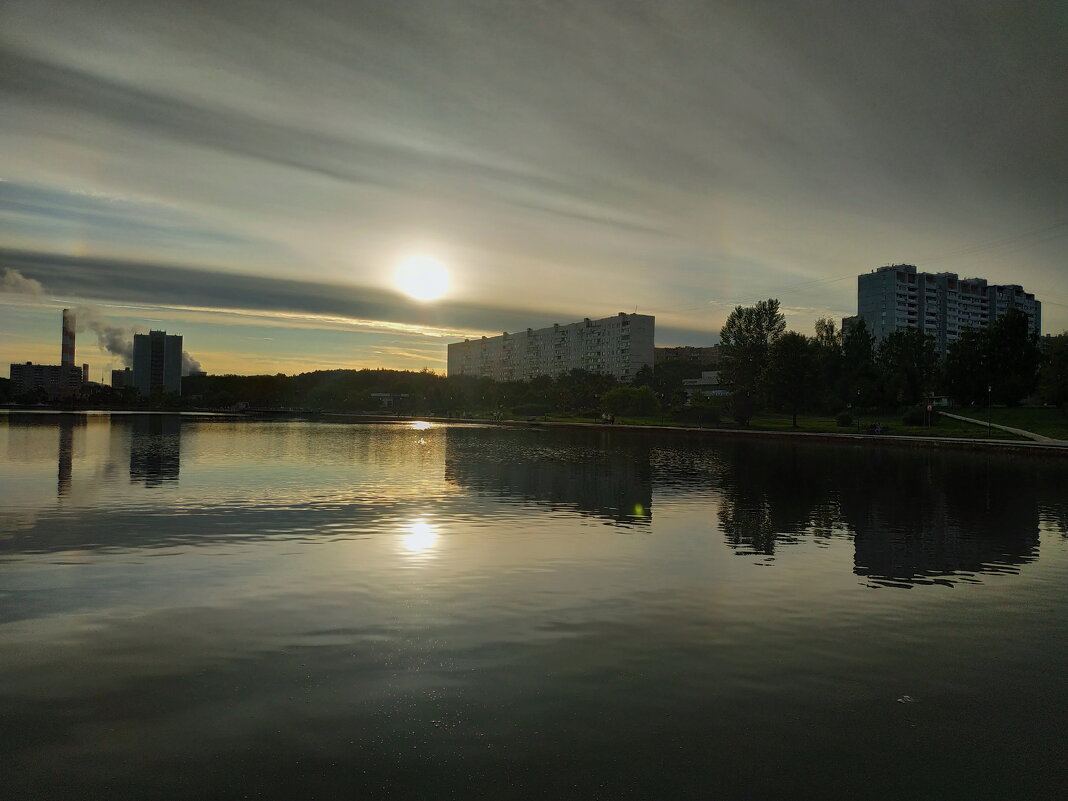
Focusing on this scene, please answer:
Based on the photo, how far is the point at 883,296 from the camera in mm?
199375

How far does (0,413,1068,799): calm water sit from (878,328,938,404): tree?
91.2 m

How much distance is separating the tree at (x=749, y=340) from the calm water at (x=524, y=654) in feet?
284

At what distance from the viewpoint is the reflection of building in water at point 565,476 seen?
2586 centimetres

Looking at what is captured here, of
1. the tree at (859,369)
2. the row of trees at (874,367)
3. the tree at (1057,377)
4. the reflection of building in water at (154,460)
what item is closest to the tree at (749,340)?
the row of trees at (874,367)

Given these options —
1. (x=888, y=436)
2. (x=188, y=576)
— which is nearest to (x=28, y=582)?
(x=188, y=576)

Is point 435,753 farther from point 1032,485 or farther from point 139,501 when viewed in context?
point 1032,485

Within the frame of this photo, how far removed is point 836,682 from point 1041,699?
2322 mm

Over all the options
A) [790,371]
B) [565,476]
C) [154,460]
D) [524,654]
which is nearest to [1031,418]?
[790,371]

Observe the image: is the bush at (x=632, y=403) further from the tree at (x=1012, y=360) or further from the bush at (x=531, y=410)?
the tree at (x=1012, y=360)

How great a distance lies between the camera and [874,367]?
112 m

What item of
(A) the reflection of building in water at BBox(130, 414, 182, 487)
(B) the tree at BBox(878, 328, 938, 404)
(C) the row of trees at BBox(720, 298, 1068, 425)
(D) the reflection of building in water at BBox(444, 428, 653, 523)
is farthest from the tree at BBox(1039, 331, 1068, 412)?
(A) the reflection of building in water at BBox(130, 414, 182, 487)

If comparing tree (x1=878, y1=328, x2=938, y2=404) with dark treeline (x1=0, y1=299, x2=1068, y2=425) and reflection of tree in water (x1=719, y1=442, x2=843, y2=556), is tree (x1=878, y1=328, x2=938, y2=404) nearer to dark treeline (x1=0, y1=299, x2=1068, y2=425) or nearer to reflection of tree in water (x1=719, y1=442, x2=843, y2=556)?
dark treeline (x1=0, y1=299, x2=1068, y2=425)

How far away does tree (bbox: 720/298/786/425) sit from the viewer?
107m

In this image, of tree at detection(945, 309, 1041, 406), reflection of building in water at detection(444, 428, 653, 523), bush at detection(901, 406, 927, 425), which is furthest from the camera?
tree at detection(945, 309, 1041, 406)
